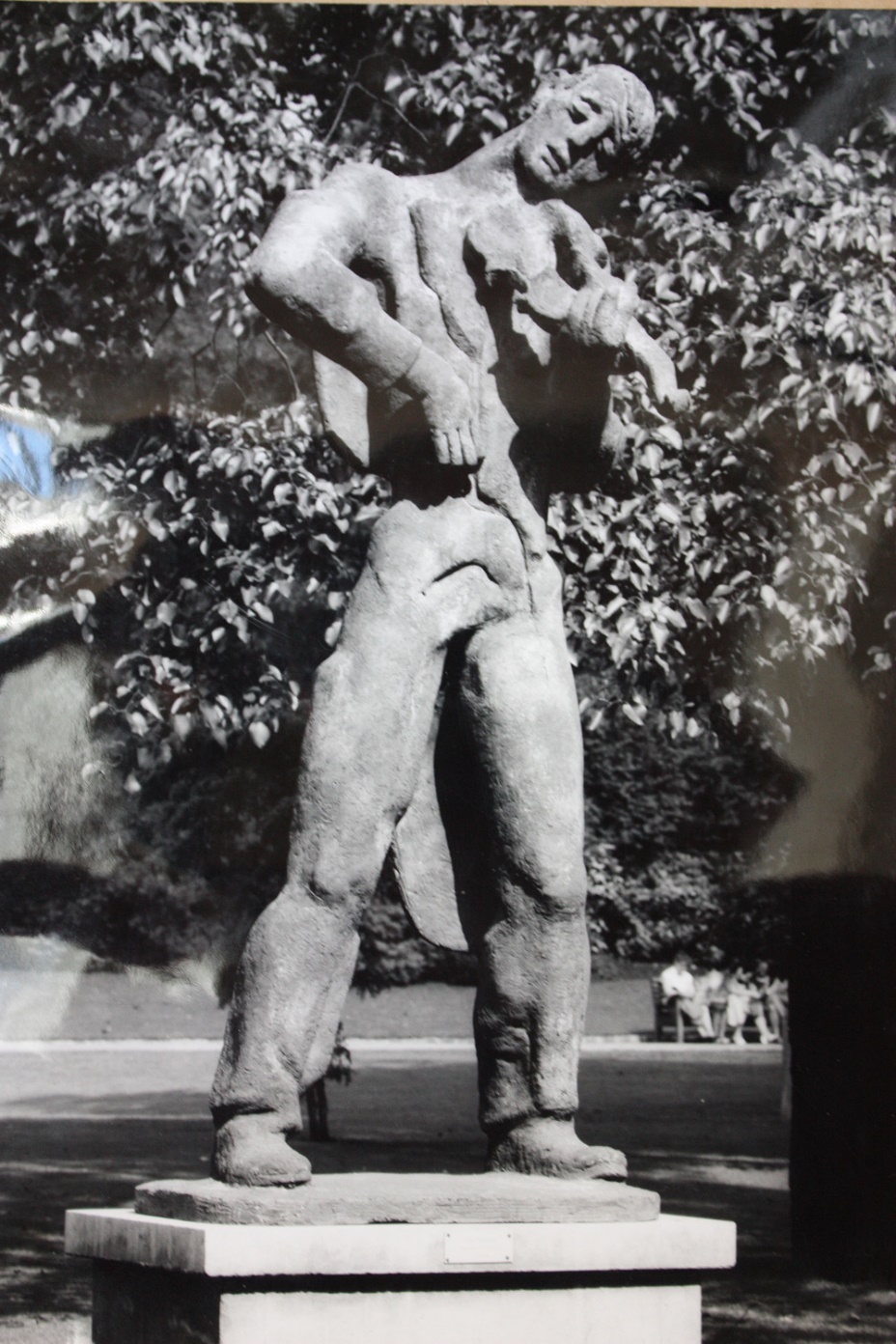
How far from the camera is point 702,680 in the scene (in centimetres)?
645

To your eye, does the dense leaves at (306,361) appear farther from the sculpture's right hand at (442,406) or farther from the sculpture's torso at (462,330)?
the sculpture's right hand at (442,406)

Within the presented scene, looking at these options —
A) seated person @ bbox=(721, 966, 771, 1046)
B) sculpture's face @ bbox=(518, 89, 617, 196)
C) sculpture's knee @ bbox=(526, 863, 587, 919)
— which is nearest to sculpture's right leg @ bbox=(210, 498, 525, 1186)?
sculpture's knee @ bbox=(526, 863, 587, 919)


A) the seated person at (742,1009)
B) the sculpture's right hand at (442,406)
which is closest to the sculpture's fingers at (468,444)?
the sculpture's right hand at (442,406)

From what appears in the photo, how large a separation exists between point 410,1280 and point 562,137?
2.18 metres

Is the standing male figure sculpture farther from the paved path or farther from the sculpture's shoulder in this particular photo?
the paved path

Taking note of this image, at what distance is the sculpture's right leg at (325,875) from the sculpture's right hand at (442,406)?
26 centimetres

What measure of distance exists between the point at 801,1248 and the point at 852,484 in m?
2.56

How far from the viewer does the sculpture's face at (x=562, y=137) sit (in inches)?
152

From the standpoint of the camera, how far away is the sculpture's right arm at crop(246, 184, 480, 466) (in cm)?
354

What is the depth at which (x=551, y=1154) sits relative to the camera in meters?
3.49

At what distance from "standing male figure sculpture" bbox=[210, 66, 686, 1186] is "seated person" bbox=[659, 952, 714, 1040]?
452 cm

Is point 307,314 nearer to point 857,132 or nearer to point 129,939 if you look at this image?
point 857,132

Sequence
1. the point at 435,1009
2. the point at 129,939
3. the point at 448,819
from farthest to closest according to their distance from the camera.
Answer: the point at 435,1009 < the point at 129,939 < the point at 448,819

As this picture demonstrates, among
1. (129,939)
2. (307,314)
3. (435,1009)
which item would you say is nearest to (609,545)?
(129,939)
